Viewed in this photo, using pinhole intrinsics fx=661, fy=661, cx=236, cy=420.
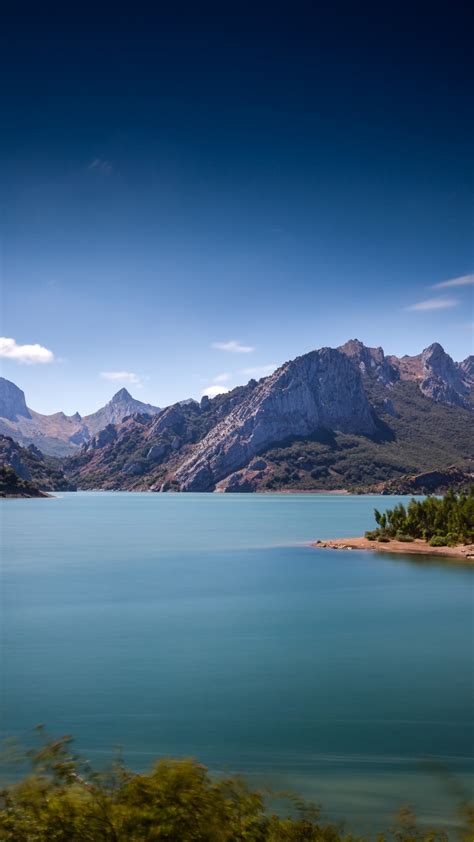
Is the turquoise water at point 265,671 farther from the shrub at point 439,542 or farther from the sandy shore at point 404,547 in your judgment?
the shrub at point 439,542

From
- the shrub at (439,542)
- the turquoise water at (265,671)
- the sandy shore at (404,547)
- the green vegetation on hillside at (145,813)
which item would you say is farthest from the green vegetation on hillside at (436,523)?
the green vegetation on hillside at (145,813)

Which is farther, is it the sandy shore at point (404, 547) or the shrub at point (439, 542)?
the shrub at point (439, 542)

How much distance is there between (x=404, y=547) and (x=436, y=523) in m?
6.11

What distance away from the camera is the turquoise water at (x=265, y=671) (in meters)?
19.0

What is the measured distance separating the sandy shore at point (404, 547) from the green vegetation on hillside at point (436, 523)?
121cm

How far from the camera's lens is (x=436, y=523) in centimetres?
8006

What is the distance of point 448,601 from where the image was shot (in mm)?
46719

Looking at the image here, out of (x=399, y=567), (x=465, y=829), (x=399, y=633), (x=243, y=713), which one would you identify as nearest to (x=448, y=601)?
(x=399, y=633)

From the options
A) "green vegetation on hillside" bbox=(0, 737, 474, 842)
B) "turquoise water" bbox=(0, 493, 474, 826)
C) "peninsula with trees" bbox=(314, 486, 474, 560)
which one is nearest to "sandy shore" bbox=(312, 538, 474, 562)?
"peninsula with trees" bbox=(314, 486, 474, 560)

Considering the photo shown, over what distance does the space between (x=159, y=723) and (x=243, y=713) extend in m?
3.00

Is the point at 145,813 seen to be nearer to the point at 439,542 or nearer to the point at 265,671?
the point at 265,671

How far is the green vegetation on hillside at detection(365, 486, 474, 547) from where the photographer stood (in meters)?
76.1

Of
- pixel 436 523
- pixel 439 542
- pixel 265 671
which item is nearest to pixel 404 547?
pixel 439 542

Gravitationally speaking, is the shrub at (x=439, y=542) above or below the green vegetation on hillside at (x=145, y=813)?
below
